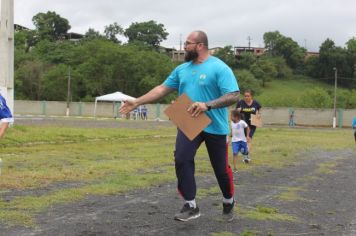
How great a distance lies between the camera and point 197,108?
5656 mm

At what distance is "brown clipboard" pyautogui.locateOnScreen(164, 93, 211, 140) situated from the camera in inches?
226

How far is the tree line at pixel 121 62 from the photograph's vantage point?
79.4 metres

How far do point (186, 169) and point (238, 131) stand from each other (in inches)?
272

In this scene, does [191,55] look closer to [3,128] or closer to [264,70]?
[3,128]

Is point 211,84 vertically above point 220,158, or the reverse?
point 211,84

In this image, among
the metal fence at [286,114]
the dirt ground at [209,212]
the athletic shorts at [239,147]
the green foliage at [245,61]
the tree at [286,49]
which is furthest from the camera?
the tree at [286,49]

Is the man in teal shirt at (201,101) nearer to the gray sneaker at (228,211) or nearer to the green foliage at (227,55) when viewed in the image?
the gray sneaker at (228,211)

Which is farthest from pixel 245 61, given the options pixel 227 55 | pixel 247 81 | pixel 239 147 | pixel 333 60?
pixel 239 147

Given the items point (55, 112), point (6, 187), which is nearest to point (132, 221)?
point (6, 187)

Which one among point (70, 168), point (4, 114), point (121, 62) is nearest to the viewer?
point (4, 114)

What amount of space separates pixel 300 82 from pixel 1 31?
9637cm

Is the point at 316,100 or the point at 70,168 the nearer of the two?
the point at 70,168

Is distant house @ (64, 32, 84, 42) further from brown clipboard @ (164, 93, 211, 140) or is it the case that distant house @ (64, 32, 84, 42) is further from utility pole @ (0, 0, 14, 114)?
brown clipboard @ (164, 93, 211, 140)

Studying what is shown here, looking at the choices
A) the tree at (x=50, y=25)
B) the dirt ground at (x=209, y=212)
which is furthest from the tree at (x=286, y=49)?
the dirt ground at (x=209, y=212)
